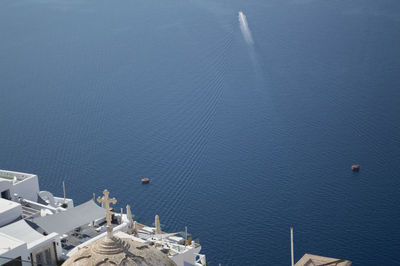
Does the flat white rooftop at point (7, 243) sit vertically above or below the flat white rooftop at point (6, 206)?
below

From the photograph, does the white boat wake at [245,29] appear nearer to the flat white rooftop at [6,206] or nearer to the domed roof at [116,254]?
the flat white rooftop at [6,206]

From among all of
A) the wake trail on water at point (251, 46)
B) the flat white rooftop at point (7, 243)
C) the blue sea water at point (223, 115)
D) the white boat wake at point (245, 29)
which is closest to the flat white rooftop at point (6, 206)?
the flat white rooftop at point (7, 243)

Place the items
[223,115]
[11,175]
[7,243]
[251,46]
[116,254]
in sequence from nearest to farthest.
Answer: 1. [116,254]
2. [7,243]
3. [11,175]
4. [223,115]
5. [251,46]

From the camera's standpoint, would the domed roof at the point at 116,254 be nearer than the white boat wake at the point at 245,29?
Yes

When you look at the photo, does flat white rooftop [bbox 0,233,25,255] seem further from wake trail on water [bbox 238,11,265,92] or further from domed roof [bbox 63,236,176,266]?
wake trail on water [bbox 238,11,265,92]

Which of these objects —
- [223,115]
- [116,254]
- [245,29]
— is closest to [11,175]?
[116,254]

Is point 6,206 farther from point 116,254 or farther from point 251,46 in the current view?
point 251,46

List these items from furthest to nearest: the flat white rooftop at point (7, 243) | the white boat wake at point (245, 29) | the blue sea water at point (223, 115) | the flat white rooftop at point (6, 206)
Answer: the white boat wake at point (245, 29) → the blue sea water at point (223, 115) → the flat white rooftop at point (6, 206) → the flat white rooftop at point (7, 243)
